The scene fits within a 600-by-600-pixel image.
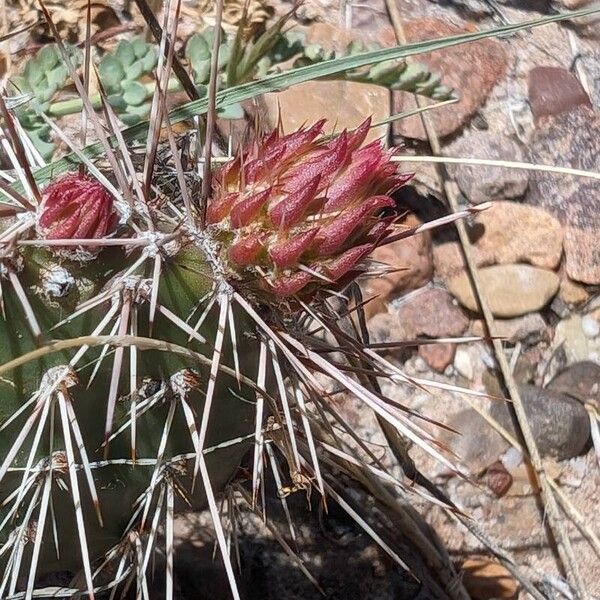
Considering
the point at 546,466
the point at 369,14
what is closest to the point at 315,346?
the point at 546,466

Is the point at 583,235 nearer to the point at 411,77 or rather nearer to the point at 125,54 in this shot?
the point at 411,77

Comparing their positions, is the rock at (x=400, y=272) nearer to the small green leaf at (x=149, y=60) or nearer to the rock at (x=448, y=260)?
the rock at (x=448, y=260)

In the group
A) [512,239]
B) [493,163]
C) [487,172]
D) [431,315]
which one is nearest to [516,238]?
[512,239]

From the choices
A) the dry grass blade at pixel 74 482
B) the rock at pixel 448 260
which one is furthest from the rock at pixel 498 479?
the dry grass blade at pixel 74 482

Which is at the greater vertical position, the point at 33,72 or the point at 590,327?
the point at 33,72

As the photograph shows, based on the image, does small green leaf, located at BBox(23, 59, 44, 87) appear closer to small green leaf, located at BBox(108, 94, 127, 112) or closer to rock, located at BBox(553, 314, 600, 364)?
small green leaf, located at BBox(108, 94, 127, 112)

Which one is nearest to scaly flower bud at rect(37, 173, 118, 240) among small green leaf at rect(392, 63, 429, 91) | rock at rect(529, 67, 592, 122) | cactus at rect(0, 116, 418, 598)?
cactus at rect(0, 116, 418, 598)

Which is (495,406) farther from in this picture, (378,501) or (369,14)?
(369,14)
